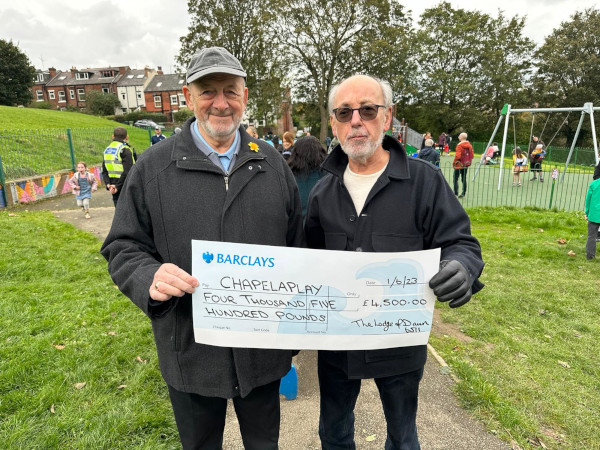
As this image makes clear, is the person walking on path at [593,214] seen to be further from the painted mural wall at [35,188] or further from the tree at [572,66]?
the tree at [572,66]

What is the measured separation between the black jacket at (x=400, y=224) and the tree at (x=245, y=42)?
A: 99.3ft

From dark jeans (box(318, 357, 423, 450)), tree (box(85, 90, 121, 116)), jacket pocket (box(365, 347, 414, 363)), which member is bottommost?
dark jeans (box(318, 357, 423, 450))

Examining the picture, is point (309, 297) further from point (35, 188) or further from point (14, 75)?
Result: point (14, 75)

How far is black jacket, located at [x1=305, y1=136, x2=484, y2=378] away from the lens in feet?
6.11

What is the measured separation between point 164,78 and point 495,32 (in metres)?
52.9

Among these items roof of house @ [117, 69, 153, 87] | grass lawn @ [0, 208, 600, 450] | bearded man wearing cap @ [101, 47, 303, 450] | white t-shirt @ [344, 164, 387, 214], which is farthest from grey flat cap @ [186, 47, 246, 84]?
roof of house @ [117, 69, 153, 87]

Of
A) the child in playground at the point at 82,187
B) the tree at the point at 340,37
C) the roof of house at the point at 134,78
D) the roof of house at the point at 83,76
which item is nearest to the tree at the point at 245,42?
the tree at the point at 340,37

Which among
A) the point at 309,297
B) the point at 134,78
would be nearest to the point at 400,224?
the point at 309,297

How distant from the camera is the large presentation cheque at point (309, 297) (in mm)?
1674

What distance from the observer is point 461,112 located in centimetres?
4009

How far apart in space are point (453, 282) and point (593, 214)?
21.6ft

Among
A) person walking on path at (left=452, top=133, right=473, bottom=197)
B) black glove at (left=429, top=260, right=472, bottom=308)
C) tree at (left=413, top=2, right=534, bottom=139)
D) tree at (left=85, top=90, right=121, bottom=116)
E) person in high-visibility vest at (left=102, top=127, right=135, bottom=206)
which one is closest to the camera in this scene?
black glove at (left=429, top=260, right=472, bottom=308)

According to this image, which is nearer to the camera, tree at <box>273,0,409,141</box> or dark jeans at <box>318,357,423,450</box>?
dark jeans at <box>318,357,423,450</box>

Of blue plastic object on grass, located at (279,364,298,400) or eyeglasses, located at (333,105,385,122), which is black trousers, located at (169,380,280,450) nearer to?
blue plastic object on grass, located at (279,364,298,400)
